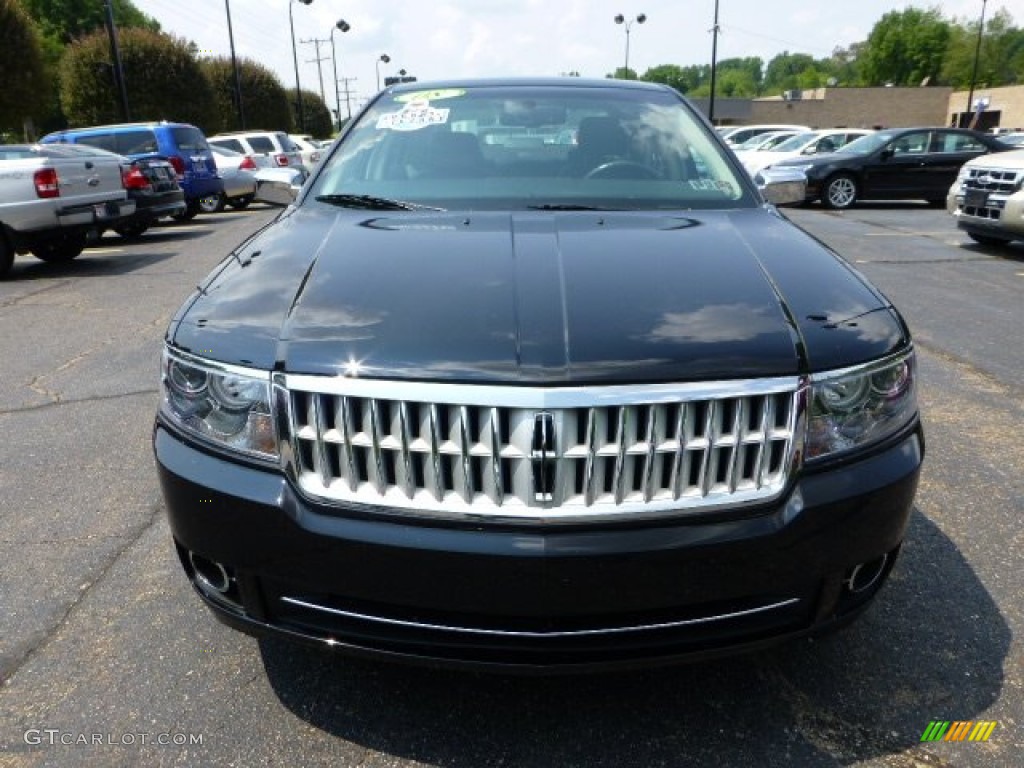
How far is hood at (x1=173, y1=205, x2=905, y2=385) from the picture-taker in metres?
1.82

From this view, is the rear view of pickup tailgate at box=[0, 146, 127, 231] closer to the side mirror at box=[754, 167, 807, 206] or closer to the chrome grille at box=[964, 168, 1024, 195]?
the side mirror at box=[754, 167, 807, 206]

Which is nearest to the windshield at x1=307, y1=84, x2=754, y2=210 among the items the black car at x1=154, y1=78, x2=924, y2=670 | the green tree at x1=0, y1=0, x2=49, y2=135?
the black car at x1=154, y1=78, x2=924, y2=670

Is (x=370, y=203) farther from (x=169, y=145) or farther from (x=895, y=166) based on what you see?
(x=895, y=166)

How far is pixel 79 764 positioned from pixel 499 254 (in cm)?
167

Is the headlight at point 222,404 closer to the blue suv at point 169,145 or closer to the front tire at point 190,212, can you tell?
the blue suv at point 169,145

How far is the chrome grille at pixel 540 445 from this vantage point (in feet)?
5.74

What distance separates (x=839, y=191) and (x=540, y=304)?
51.2ft

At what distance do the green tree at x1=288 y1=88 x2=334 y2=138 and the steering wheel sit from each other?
69892 millimetres

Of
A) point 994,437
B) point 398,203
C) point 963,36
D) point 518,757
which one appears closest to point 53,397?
point 398,203

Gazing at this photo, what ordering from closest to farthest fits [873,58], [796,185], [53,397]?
[796,185], [53,397], [873,58]

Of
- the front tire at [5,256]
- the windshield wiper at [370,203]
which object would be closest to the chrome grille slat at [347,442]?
the windshield wiper at [370,203]

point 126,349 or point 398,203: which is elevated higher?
point 398,203

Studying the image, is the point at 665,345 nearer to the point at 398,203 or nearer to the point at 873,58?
the point at 398,203

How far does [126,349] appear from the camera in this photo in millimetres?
6137
